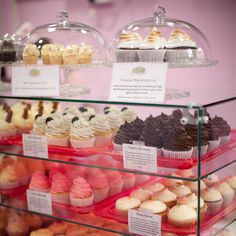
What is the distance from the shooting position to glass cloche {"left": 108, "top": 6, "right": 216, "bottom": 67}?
5.51 ft

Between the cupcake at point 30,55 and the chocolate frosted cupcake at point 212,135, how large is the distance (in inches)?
36.1

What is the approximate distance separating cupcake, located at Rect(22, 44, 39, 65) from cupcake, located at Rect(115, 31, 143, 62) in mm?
425

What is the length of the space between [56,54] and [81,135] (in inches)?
16.4

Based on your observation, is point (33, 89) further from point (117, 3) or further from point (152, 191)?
point (117, 3)

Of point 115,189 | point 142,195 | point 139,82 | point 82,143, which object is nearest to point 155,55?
point 139,82

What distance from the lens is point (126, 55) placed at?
1.72 metres

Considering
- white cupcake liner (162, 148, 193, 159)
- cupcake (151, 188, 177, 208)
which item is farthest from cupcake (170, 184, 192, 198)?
white cupcake liner (162, 148, 193, 159)

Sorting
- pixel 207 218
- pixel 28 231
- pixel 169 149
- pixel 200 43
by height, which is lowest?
pixel 28 231

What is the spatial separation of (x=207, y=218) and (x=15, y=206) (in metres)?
0.95

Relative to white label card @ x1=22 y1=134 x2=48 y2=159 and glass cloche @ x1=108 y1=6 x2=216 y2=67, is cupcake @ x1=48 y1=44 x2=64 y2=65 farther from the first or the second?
white label card @ x1=22 y1=134 x2=48 y2=159

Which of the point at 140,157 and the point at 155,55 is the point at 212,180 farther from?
the point at 155,55

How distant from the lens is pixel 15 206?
2004 mm

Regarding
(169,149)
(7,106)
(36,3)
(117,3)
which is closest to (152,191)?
(169,149)

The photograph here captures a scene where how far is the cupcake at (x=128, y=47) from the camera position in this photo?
1708 mm
